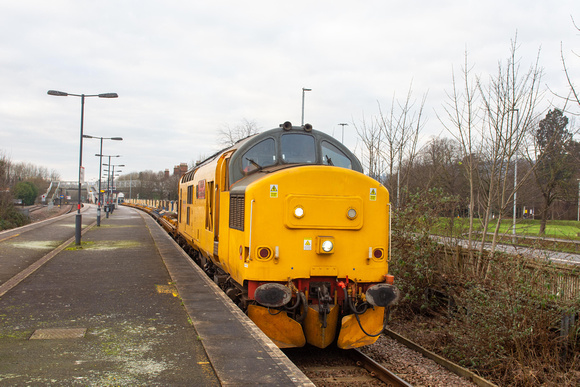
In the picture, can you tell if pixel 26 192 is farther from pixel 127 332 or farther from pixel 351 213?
pixel 351 213

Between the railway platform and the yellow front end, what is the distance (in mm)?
788

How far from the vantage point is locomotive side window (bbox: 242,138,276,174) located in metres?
8.02

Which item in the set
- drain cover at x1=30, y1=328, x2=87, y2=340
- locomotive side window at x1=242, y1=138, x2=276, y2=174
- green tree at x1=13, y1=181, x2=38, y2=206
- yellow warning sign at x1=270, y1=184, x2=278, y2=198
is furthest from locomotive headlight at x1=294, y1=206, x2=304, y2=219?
green tree at x1=13, y1=181, x2=38, y2=206

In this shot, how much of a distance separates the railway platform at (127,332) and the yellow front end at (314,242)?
2.59ft

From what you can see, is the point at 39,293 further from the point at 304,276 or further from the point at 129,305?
the point at 304,276

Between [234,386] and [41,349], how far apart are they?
2.54 m

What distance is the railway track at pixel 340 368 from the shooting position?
670cm

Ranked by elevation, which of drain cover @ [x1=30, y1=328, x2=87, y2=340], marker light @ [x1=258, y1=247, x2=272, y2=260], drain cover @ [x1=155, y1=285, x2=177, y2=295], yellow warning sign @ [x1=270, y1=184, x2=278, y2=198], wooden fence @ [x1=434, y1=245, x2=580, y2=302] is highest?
yellow warning sign @ [x1=270, y1=184, x2=278, y2=198]

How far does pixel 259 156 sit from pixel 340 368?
3.65 meters

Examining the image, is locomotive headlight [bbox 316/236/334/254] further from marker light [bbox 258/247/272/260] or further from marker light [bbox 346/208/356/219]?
marker light [bbox 258/247/272/260]

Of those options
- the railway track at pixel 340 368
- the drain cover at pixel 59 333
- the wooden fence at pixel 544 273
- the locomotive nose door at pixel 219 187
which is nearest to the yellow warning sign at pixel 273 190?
the locomotive nose door at pixel 219 187

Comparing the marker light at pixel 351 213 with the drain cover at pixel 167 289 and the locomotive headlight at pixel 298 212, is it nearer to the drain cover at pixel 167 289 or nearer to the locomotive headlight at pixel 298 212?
the locomotive headlight at pixel 298 212

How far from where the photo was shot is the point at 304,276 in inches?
269

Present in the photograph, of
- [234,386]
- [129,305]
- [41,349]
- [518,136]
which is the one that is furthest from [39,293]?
[518,136]
